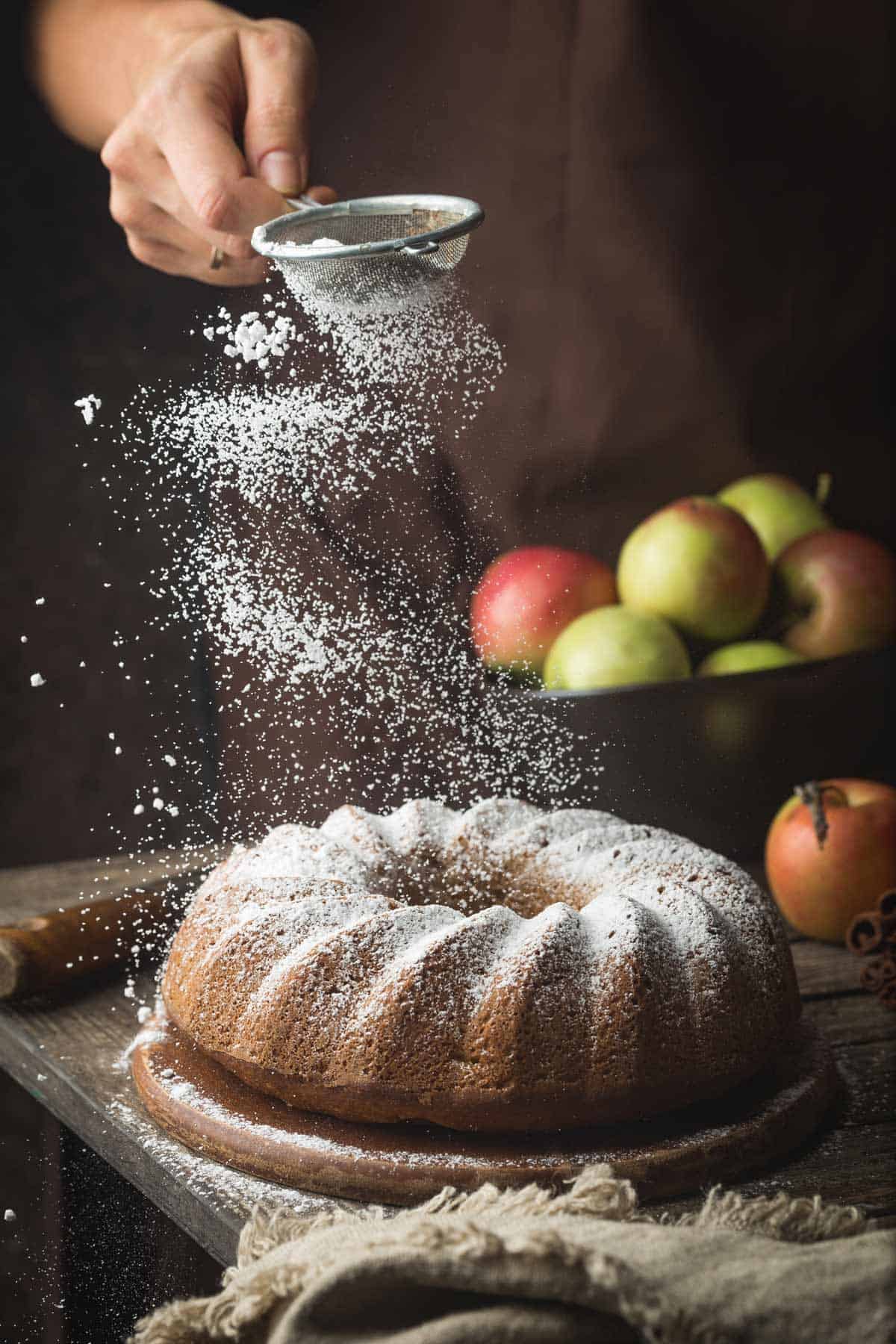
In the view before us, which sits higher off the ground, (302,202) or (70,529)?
(302,202)

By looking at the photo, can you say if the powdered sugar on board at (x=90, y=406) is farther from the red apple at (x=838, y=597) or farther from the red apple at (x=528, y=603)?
the red apple at (x=838, y=597)

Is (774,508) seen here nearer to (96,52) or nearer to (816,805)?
(816,805)

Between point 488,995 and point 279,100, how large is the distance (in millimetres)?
493

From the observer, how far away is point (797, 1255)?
389 millimetres

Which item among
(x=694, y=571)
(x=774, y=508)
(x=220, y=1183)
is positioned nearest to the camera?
(x=220, y=1183)

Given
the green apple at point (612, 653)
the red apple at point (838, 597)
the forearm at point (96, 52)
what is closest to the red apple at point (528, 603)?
the green apple at point (612, 653)

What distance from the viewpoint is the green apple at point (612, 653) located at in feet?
2.76

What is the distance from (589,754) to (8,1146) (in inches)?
15.8

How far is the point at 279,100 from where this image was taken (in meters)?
0.71

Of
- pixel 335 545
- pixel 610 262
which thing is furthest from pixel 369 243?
pixel 610 262

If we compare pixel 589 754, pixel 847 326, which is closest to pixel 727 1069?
pixel 589 754

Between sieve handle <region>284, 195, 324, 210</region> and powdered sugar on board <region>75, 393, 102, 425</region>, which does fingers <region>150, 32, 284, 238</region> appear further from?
powdered sugar on board <region>75, 393, 102, 425</region>

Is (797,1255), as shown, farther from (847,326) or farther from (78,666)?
(847,326)

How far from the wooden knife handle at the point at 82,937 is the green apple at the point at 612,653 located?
0.90ft
